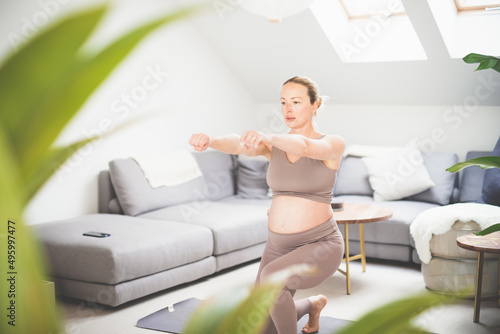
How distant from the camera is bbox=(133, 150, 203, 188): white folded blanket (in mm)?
4832

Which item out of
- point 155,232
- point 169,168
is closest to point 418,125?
point 169,168

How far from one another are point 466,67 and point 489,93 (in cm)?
36

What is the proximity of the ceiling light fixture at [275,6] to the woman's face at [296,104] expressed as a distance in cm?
138

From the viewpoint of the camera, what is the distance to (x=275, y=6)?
3.97m

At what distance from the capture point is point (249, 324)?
48 cm

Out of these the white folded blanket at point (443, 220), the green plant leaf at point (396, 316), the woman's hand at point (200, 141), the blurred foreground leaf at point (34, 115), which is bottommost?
the white folded blanket at point (443, 220)

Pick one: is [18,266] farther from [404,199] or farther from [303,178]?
[404,199]

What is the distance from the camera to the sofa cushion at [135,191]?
4633 mm

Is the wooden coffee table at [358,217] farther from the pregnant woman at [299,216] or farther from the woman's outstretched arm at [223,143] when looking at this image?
the woman's outstretched arm at [223,143]

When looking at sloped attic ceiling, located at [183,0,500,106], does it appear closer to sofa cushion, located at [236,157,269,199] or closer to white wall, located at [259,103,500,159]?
white wall, located at [259,103,500,159]

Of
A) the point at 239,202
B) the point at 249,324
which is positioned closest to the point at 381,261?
the point at 239,202

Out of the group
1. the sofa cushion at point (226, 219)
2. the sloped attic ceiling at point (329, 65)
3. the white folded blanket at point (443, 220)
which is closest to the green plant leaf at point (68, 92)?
the white folded blanket at point (443, 220)

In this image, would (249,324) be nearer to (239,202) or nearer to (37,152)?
(37,152)

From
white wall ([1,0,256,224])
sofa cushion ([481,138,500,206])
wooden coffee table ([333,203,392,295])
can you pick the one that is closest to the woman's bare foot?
wooden coffee table ([333,203,392,295])
